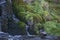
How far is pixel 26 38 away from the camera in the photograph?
5508 millimetres

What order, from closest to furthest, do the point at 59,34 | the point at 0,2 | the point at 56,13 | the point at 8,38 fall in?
the point at 8,38, the point at 59,34, the point at 0,2, the point at 56,13

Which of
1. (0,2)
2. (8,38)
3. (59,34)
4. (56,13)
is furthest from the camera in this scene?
(56,13)

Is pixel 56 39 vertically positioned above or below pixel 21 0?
below

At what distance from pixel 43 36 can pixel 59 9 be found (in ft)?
5.04

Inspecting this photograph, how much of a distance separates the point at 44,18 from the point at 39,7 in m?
0.40

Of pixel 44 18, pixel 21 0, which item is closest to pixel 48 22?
pixel 44 18

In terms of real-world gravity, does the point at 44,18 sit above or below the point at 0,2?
below

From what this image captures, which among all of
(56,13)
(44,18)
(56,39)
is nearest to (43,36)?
(56,39)

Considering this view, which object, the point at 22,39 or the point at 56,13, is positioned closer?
the point at 22,39

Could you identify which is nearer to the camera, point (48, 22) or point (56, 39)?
point (56, 39)

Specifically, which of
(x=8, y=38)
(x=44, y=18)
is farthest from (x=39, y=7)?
(x=8, y=38)

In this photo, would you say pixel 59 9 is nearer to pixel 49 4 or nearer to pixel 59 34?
pixel 49 4

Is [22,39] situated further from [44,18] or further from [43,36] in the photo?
[44,18]

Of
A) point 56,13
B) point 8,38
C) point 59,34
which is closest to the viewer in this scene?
point 8,38
